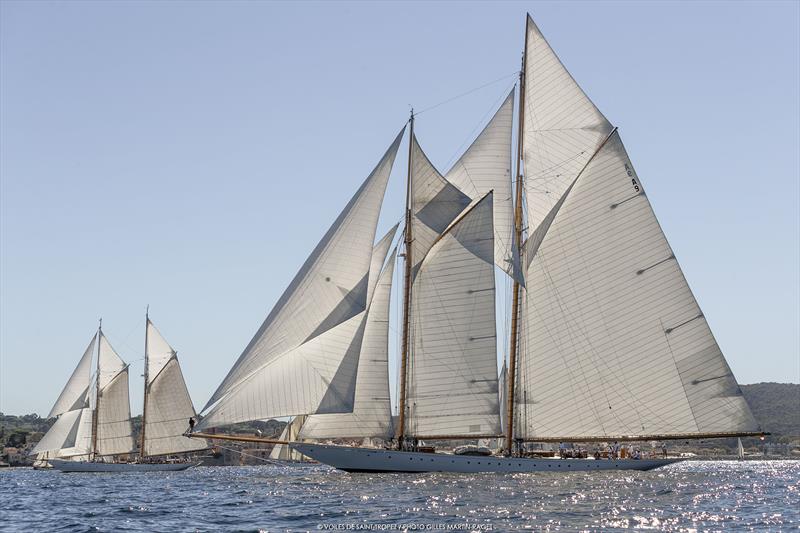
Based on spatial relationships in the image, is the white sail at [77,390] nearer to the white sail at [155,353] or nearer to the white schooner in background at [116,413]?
the white schooner in background at [116,413]

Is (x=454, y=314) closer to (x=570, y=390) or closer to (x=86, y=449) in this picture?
(x=570, y=390)

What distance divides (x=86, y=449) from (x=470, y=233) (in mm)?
65650

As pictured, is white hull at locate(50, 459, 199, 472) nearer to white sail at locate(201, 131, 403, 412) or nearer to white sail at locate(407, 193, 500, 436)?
white sail at locate(407, 193, 500, 436)

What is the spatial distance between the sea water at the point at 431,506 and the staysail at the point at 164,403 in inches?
1754

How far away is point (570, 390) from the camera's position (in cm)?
5603

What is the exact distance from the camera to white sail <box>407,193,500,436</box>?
55438mm

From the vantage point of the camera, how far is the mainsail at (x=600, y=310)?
54125 millimetres

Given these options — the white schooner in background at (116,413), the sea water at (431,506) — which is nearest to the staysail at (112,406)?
the white schooner in background at (116,413)

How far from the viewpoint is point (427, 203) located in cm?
5756

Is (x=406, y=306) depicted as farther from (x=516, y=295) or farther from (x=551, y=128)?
(x=551, y=128)

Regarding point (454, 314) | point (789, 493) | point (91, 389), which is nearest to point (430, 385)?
point (454, 314)

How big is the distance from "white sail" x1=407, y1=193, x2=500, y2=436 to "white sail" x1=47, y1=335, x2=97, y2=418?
58.5 m

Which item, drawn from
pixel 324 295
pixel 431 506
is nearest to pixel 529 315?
pixel 324 295

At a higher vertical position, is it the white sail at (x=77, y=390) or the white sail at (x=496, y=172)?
the white sail at (x=496, y=172)
